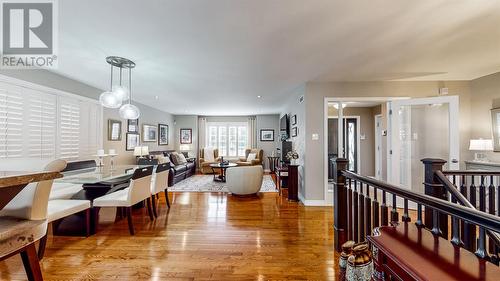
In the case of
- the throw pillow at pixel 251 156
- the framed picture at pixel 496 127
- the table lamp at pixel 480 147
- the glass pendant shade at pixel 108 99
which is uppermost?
the glass pendant shade at pixel 108 99

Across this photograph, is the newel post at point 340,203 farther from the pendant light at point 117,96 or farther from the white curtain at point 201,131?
the white curtain at point 201,131

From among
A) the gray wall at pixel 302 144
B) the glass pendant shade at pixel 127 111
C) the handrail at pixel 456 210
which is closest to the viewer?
the handrail at pixel 456 210

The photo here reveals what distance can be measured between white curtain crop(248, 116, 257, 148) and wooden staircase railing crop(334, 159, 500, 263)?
22.1 ft

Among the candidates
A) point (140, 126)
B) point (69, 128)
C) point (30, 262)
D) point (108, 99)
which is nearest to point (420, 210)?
point (30, 262)

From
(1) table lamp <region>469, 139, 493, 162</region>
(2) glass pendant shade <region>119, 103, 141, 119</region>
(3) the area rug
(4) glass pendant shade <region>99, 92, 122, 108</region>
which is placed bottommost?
(3) the area rug

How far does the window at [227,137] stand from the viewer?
938 cm

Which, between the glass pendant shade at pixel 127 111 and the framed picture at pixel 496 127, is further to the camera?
the framed picture at pixel 496 127

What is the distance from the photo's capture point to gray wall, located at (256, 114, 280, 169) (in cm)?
914

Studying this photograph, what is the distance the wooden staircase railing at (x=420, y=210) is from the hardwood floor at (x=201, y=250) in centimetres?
49

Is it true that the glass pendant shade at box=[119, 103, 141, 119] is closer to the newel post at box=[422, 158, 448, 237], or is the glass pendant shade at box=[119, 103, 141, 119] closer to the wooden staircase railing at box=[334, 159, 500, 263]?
the wooden staircase railing at box=[334, 159, 500, 263]

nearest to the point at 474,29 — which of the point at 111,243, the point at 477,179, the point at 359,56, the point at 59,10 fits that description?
the point at 359,56

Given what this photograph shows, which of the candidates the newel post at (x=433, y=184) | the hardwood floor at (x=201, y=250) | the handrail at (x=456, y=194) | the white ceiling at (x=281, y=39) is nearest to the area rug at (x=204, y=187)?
the hardwood floor at (x=201, y=250)

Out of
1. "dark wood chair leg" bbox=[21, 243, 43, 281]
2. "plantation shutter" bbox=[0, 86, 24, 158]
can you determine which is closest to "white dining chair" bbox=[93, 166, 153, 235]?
"plantation shutter" bbox=[0, 86, 24, 158]

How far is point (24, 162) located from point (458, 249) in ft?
8.97
